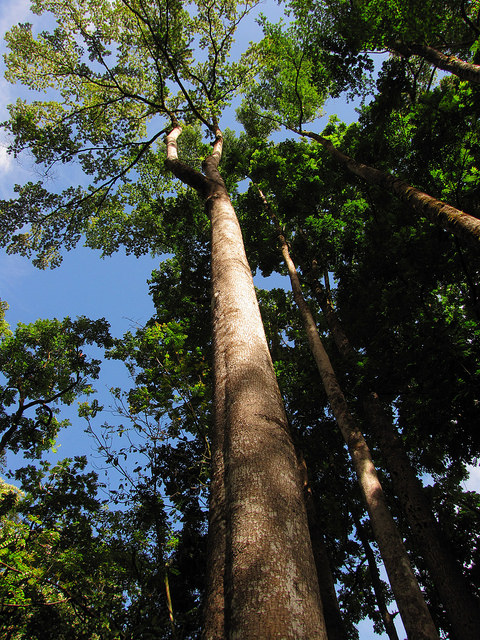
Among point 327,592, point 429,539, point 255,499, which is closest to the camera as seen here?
point 255,499

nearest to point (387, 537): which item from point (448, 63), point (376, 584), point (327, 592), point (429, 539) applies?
point (429, 539)

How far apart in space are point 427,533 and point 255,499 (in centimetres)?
659

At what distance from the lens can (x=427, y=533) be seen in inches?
237

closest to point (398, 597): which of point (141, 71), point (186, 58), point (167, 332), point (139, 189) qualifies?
point (167, 332)

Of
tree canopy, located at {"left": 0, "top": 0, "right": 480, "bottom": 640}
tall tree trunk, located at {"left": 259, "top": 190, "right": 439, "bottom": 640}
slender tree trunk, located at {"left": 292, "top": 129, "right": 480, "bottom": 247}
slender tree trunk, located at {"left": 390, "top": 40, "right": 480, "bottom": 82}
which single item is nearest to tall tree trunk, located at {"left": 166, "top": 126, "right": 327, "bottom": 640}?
tree canopy, located at {"left": 0, "top": 0, "right": 480, "bottom": 640}

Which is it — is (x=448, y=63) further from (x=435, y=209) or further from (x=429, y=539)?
(x=429, y=539)

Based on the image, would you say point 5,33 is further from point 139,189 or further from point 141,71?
point 139,189

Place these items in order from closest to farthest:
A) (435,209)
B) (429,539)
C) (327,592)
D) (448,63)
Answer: (435,209) < (429,539) < (327,592) < (448,63)

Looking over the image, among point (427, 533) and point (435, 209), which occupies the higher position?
point (435, 209)

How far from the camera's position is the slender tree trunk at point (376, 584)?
8242 millimetres

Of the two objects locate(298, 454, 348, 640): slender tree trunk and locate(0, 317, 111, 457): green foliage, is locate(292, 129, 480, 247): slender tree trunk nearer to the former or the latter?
locate(298, 454, 348, 640): slender tree trunk

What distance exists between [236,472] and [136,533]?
4.95 m

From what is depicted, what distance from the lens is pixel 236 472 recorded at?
139 cm

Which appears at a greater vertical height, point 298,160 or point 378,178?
point 298,160
